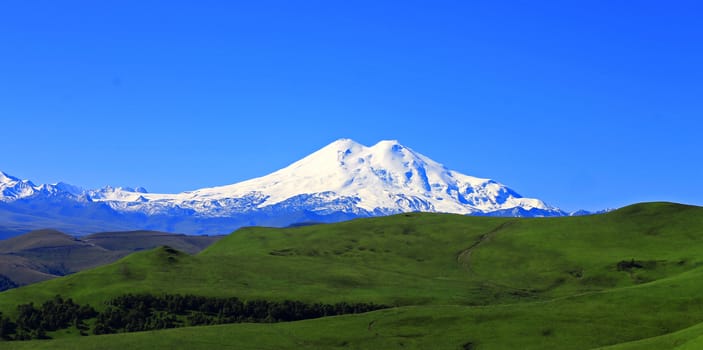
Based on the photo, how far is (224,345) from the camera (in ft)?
584

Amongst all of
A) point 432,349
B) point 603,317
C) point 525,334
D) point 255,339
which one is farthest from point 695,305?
point 255,339

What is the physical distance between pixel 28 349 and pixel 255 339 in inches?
1766

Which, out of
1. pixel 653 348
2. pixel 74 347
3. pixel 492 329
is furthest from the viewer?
pixel 492 329

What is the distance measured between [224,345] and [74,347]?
1154 inches

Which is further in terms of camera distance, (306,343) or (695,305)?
(695,305)

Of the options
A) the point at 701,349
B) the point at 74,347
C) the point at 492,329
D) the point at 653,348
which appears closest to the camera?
the point at 701,349

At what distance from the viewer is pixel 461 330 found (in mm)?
188375

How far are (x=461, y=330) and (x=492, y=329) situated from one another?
6.51m

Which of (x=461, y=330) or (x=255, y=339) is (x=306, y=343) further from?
(x=461, y=330)

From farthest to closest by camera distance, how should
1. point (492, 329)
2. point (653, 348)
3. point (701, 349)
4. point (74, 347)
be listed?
point (492, 329) → point (74, 347) → point (653, 348) → point (701, 349)

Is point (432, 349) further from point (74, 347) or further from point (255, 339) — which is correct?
point (74, 347)

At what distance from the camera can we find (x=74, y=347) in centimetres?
17512

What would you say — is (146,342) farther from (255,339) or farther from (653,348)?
(653,348)

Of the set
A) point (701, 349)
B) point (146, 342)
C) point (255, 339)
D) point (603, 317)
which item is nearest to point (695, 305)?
point (603, 317)
